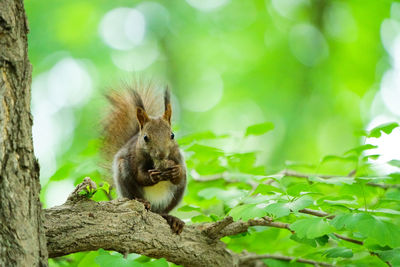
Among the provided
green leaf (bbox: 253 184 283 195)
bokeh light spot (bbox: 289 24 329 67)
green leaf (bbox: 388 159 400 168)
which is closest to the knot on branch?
green leaf (bbox: 253 184 283 195)

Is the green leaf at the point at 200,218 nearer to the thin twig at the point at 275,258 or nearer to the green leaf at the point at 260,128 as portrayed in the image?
the thin twig at the point at 275,258

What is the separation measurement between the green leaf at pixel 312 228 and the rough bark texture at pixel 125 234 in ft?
2.11

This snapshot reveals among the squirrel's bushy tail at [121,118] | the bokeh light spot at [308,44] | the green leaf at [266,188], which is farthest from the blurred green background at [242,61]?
the green leaf at [266,188]

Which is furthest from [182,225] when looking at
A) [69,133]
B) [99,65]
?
[99,65]

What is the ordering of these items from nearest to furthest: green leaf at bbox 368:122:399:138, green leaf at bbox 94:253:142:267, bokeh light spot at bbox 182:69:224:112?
1. green leaf at bbox 94:253:142:267
2. green leaf at bbox 368:122:399:138
3. bokeh light spot at bbox 182:69:224:112

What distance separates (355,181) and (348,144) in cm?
582

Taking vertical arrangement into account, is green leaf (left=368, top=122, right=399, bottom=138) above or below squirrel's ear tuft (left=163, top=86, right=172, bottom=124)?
below

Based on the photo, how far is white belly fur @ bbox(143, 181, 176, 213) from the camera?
2494 mm

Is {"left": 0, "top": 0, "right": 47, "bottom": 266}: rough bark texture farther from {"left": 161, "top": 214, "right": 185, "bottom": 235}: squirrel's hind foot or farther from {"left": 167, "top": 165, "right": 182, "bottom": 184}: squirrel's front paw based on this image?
{"left": 167, "top": 165, "right": 182, "bottom": 184}: squirrel's front paw

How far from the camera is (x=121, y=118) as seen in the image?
2.75 metres

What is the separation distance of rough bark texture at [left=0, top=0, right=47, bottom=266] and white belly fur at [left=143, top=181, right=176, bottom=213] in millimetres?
1088

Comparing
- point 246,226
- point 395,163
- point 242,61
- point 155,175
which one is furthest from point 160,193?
point 242,61

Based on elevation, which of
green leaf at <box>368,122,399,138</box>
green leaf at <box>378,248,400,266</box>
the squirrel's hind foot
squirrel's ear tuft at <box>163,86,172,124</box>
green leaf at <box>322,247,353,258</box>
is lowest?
green leaf at <box>378,248,400,266</box>

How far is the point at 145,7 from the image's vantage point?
7.74 m
